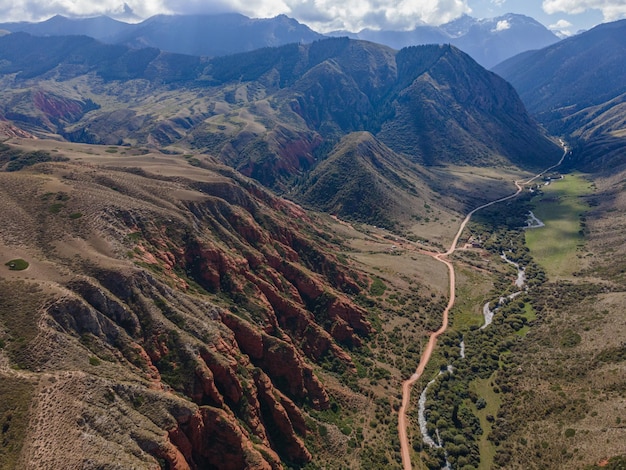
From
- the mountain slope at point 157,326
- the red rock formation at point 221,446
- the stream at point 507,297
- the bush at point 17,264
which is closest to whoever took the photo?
the mountain slope at point 157,326

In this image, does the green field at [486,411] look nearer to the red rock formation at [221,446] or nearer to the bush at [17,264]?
the red rock formation at [221,446]

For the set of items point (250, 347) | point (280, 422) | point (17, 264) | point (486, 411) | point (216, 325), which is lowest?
point (486, 411)

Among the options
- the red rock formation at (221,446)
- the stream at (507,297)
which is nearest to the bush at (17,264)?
the red rock formation at (221,446)

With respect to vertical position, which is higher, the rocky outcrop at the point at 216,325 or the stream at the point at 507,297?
the rocky outcrop at the point at 216,325

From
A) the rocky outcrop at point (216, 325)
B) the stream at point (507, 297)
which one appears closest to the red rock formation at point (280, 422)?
the rocky outcrop at point (216, 325)

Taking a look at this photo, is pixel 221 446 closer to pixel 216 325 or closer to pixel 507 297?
pixel 216 325

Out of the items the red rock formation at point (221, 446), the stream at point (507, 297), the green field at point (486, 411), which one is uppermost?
the red rock formation at point (221, 446)

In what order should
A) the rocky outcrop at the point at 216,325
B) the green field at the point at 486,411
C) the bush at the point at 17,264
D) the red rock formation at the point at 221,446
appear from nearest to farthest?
the red rock formation at the point at 221,446 → the rocky outcrop at the point at 216,325 → the bush at the point at 17,264 → the green field at the point at 486,411

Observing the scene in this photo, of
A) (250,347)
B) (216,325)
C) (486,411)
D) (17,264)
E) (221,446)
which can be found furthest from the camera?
(486,411)

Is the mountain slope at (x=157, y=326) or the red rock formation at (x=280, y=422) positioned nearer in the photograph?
the mountain slope at (x=157, y=326)

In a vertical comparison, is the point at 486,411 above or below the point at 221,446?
below

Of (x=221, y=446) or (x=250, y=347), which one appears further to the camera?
(x=250, y=347)

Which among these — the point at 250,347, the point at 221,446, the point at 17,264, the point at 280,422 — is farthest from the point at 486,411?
the point at 17,264
